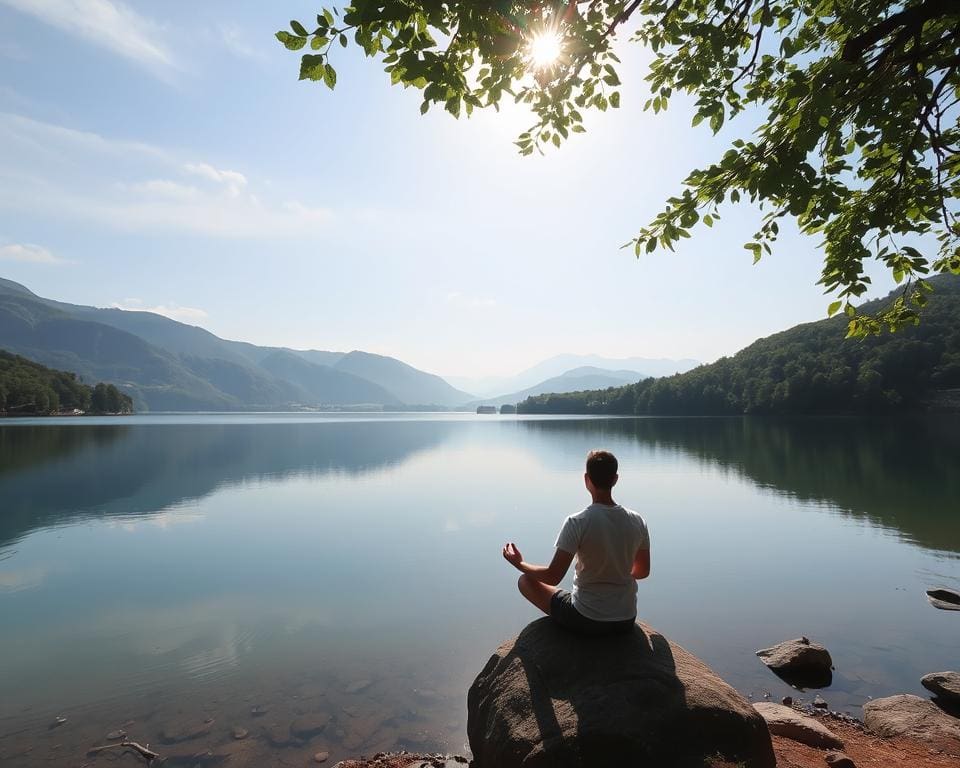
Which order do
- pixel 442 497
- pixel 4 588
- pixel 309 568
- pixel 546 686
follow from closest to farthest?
pixel 546 686 < pixel 4 588 < pixel 309 568 < pixel 442 497

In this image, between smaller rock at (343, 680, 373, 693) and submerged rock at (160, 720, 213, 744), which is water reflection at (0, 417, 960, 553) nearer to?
smaller rock at (343, 680, 373, 693)

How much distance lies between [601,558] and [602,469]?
0.96 m

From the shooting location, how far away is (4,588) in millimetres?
15406

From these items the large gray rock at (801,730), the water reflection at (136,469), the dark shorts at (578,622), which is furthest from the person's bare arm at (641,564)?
the water reflection at (136,469)

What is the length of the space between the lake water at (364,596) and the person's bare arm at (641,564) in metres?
4.53

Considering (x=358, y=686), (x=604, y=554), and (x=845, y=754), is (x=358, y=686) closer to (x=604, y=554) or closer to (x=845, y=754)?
(x=604, y=554)

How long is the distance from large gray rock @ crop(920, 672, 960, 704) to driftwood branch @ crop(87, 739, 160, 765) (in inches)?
524

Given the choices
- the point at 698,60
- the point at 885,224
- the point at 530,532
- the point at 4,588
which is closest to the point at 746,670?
the point at 885,224

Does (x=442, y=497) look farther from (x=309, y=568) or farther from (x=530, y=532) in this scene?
(x=309, y=568)

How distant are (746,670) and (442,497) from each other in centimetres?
2305

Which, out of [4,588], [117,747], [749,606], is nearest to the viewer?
[117,747]

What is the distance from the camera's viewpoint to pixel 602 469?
5816 millimetres

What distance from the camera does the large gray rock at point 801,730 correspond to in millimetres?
7316

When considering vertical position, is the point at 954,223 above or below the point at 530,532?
above
